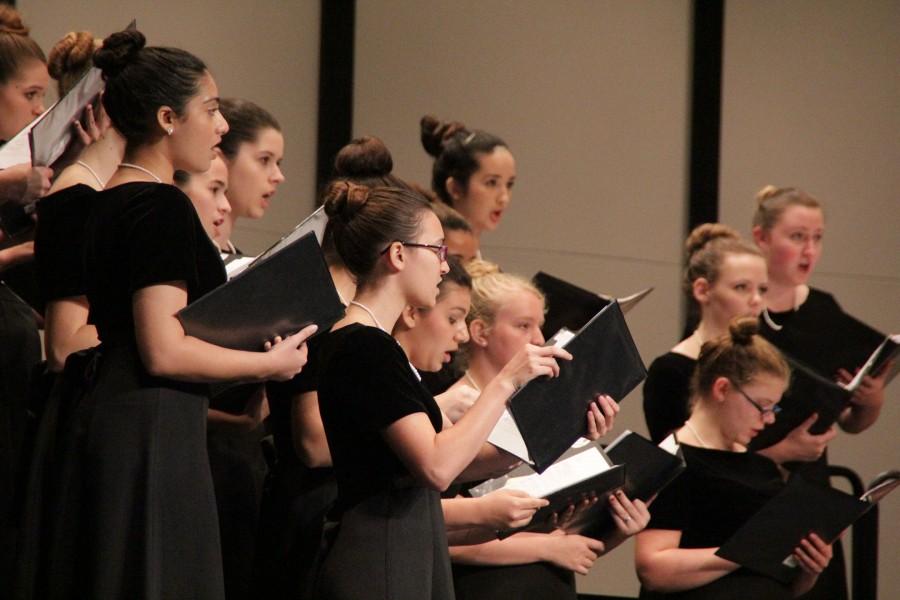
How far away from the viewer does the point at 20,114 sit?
3213mm

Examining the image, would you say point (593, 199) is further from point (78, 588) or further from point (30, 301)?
point (78, 588)

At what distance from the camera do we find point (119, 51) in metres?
2.50

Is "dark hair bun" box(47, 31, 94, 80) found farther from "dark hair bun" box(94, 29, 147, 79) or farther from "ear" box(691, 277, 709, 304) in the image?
"ear" box(691, 277, 709, 304)

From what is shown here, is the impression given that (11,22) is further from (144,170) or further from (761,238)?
(761,238)

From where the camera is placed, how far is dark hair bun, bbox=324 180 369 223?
2.60 meters

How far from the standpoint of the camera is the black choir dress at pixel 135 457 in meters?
2.27

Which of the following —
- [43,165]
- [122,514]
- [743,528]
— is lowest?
[743,528]

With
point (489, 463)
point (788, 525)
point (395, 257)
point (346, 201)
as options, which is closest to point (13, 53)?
point (346, 201)

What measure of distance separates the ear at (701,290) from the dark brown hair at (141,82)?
86.4 inches

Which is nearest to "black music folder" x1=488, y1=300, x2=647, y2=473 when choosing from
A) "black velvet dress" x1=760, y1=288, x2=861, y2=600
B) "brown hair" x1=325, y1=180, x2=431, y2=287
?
"brown hair" x1=325, y1=180, x2=431, y2=287

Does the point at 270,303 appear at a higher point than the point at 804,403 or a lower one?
higher

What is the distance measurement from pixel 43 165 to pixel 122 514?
82 cm

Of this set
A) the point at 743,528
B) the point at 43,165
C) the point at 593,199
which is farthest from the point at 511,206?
the point at 43,165

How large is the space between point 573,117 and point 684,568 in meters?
2.84
